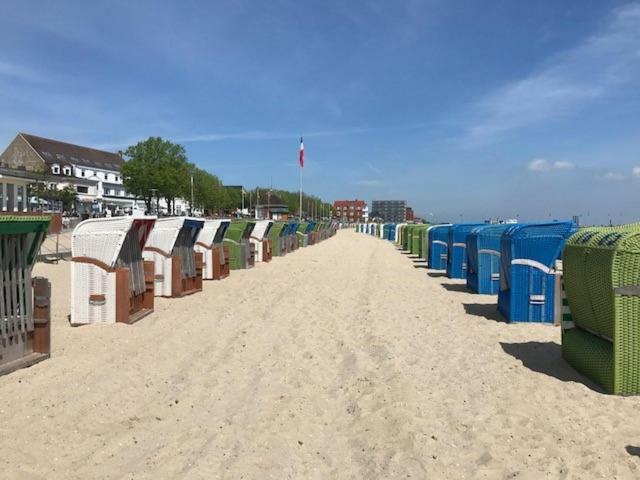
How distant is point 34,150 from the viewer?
251 ft

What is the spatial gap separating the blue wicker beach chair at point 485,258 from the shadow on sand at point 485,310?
1.26 meters

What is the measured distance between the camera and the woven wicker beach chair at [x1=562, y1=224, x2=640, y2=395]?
5.37 meters

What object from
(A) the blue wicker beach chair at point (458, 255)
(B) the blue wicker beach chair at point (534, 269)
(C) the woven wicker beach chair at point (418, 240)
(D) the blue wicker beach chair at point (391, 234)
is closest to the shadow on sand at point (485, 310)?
(B) the blue wicker beach chair at point (534, 269)

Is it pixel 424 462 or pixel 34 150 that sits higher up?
pixel 34 150

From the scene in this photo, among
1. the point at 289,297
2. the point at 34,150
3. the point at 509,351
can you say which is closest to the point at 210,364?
the point at 509,351

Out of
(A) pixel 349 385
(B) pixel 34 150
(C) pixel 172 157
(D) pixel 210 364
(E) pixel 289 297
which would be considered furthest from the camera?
(B) pixel 34 150

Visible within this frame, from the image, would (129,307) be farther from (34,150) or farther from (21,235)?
(34,150)

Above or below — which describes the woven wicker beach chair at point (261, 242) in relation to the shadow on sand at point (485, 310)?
above

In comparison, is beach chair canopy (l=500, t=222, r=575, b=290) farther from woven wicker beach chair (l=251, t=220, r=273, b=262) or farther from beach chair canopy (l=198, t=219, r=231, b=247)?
woven wicker beach chair (l=251, t=220, r=273, b=262)

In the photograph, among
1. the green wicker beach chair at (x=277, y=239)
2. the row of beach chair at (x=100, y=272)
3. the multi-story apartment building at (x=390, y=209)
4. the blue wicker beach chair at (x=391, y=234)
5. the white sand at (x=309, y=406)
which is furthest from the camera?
the multi-story apartment building at (x=390, y=209)

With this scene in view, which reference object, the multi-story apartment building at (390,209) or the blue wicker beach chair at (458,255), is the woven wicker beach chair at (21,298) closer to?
the blue wicker beach chair at (458,255)

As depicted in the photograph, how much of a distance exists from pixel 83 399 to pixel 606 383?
17.1 ft

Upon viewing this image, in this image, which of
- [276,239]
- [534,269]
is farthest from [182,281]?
[276,239]

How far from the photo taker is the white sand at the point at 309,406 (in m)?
4.15
